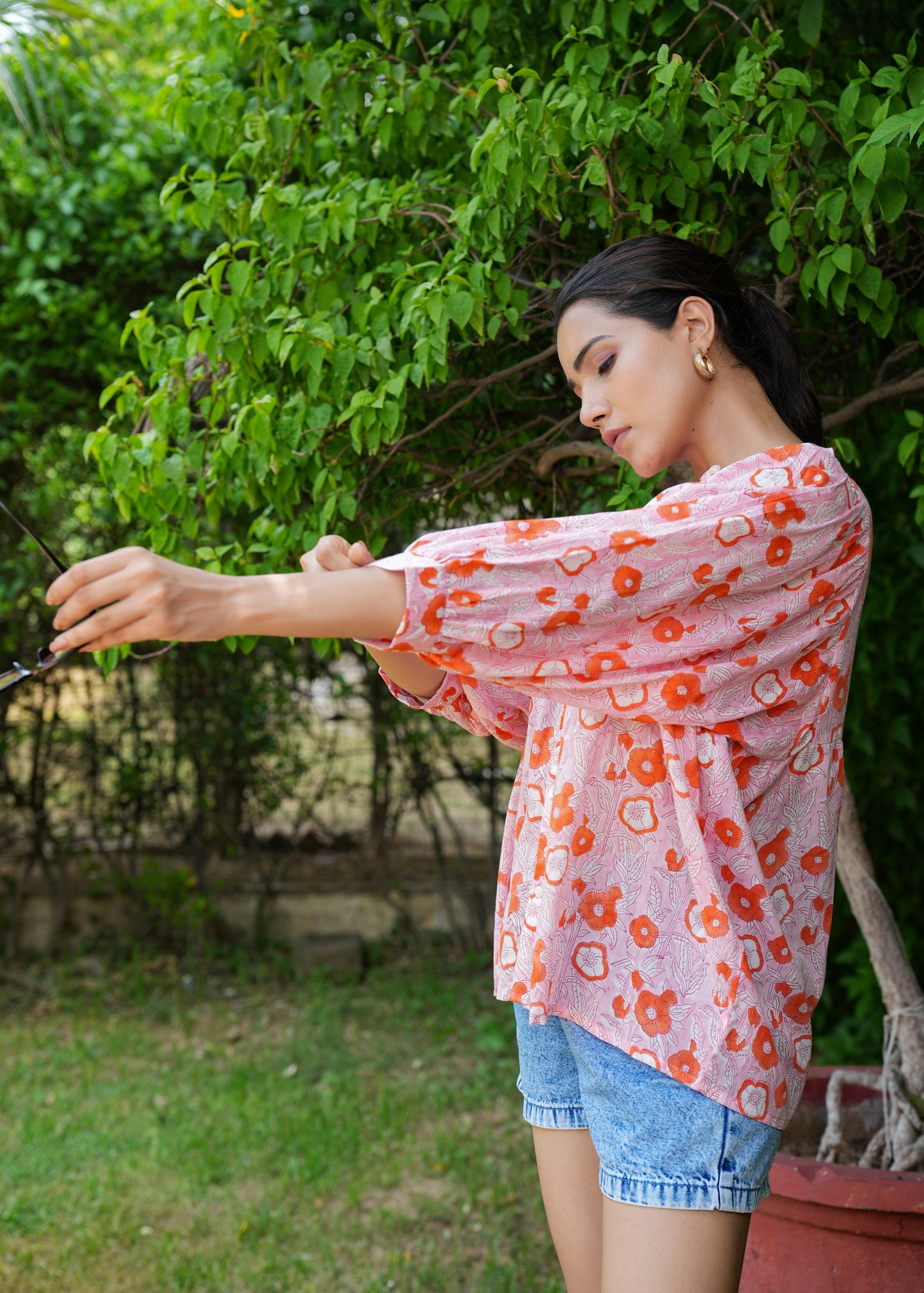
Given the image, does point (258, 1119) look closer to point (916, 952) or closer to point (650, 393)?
point (916, 952)

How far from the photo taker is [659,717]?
1.15 m

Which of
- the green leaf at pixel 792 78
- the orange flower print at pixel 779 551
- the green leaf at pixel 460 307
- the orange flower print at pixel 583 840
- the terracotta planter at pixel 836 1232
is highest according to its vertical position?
the green leaf at pixel 792 78

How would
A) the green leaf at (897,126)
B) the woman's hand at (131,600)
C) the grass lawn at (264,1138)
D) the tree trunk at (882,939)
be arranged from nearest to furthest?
the woman's hand at (131,600) < the green leaf at (897,126) < the tree trunk at (882,939) < the grass lawn at (264,1138)

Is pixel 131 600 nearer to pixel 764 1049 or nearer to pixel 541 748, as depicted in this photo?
pixel 541 748

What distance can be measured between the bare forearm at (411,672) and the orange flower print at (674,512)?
13.8 inches

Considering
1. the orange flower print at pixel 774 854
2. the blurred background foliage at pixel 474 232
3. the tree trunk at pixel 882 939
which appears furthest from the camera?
the tree trunk at pixel 882 939

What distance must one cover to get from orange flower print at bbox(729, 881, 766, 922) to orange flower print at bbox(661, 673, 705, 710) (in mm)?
211

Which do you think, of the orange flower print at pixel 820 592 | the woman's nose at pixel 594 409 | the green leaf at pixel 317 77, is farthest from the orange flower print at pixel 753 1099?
the green leaf at pixel 317 77

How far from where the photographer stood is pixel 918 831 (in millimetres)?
3531

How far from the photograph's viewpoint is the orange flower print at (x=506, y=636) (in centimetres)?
104

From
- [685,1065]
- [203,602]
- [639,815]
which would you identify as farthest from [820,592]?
[203,602]

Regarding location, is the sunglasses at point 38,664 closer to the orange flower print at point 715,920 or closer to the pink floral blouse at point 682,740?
the pink floral blouse at point 682,740

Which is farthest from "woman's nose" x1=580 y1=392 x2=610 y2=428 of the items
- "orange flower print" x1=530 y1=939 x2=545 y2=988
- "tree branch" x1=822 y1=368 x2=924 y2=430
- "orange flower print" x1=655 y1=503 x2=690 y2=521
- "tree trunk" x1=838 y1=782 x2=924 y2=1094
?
"tree trunk" x1=838 y1=782 x2=924 y2=1094

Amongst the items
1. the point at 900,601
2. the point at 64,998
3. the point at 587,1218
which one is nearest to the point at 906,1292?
the point at 587,1218
